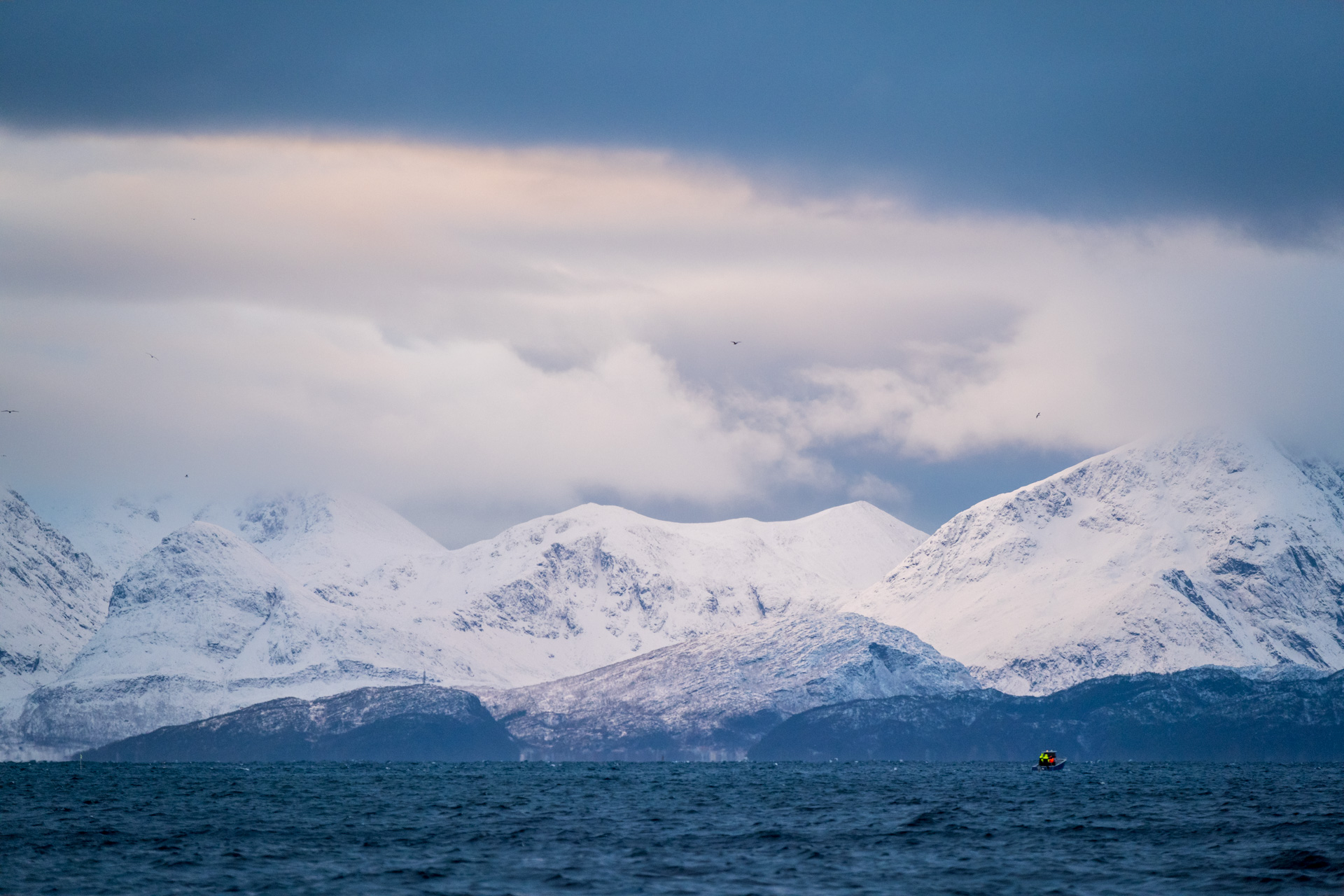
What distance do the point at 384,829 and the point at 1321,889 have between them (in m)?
84.7

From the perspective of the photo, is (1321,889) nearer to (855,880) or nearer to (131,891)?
(855,880)

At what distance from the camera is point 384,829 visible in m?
144

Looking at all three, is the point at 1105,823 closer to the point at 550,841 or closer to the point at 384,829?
the point at 550,841

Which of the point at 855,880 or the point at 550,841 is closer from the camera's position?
the point at 855,880

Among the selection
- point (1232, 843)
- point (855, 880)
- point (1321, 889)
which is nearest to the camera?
point (1321, 889)

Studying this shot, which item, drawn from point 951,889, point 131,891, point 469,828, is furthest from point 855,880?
point 469,828

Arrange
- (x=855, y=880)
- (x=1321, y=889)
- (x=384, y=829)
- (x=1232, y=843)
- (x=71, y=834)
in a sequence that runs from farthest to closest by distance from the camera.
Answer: (x=384, y=829) < (x=71, y=834) < (x=1232, y=843) < (x=855, y=880) < (x=1321, y=889)

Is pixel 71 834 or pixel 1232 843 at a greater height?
pixel 71 834

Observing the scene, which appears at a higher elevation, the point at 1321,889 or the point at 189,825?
the point at 189,825

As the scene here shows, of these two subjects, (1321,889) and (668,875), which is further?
(668,875)

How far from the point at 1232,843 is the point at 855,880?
4241 cm

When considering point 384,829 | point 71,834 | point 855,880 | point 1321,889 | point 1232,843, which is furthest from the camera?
point 384,829

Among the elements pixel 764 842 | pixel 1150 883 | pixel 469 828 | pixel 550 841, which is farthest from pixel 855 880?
pixel 469 828

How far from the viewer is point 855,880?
326 feet
